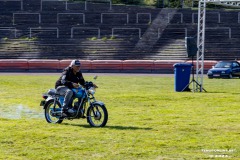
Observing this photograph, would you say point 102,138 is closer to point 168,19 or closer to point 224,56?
point 224,56

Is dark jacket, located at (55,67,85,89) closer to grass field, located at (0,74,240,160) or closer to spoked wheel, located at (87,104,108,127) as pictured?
spoked wheel, located at (87,104,108,127)

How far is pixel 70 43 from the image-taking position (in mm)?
61688

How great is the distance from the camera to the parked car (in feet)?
156

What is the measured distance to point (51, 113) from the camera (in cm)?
1850

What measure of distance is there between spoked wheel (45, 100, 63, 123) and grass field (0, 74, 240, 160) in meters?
0.17

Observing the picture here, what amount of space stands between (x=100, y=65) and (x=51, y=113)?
120 feet

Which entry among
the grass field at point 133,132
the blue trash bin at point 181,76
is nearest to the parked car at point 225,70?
the blue trash bin at point 181,76

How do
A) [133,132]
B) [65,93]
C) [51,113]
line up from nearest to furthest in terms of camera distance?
[133,132]
[65,93]
[51,113]

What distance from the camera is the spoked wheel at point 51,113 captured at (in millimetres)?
18406

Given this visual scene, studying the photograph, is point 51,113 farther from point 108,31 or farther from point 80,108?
point 108,31

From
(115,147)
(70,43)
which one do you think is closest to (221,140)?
(115,147)

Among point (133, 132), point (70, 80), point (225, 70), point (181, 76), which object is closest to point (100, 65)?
point (225, 70)

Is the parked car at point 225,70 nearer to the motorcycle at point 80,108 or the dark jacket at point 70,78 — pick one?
the motorcycle at point 80,108

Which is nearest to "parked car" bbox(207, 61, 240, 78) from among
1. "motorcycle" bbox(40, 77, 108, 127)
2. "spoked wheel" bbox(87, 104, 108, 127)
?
"motorcycle" bbox(40, 77, 108, 127)
